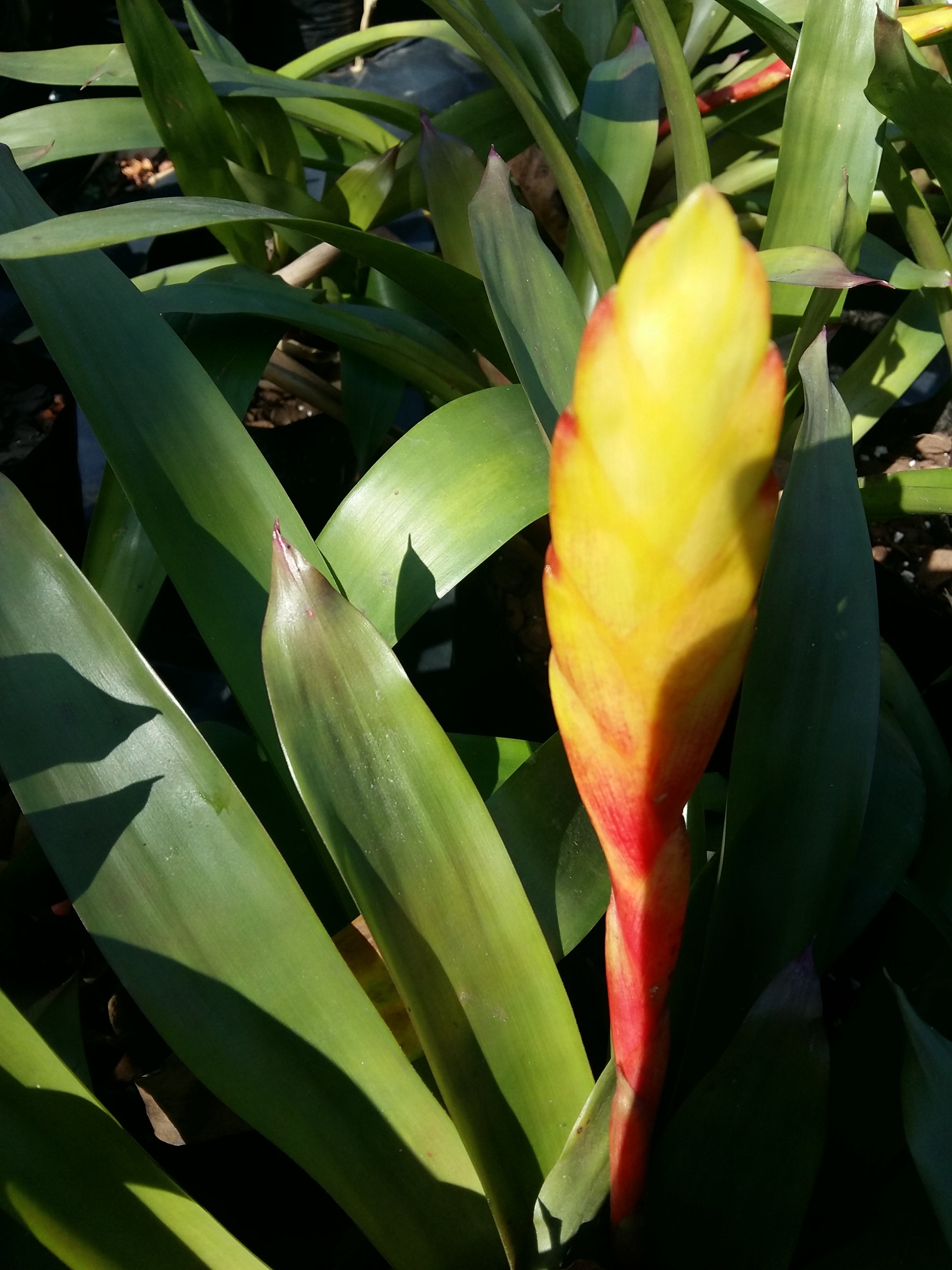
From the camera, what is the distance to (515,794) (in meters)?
0.55

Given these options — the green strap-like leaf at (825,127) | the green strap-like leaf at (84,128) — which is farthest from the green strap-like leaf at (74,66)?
the green strap-like leaf at (825,127)

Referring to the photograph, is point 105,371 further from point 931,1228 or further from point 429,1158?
point 931,1228

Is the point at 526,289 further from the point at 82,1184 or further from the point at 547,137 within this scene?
the point at 82,1184

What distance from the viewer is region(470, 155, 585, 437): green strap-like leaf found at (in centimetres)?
58

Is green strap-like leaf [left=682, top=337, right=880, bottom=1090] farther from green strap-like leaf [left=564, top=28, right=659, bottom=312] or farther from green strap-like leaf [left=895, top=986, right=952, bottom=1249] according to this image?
green strap-like leaf [left=564, top=28, right=659, bottom=312]

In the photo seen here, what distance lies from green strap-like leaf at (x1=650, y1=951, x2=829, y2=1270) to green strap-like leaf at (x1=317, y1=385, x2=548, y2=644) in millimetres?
314

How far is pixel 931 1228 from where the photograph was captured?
431 millimetres

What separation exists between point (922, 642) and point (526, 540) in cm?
43

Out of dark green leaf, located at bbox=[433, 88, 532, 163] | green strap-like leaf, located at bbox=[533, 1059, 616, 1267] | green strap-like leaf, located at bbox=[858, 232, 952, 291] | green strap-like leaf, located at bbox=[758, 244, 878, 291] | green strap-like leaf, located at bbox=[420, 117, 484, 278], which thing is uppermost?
dark green leaf, located at bbox=[433, 88, 532, 163]

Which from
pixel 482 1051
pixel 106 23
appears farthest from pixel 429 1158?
pixel 106 23

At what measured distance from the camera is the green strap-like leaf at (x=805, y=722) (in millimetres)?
519

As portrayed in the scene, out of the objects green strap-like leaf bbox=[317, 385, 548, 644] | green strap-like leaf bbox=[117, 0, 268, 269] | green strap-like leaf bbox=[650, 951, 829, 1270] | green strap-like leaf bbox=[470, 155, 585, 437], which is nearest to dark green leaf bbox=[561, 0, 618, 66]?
green strap-like leaf bbox=[117, 0, 268, 269]

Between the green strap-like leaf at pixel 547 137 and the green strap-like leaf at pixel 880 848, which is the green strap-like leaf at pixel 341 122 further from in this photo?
the green strap-like leaf at pixel 880 848

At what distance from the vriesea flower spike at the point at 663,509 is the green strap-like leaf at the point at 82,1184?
0.95 feet
